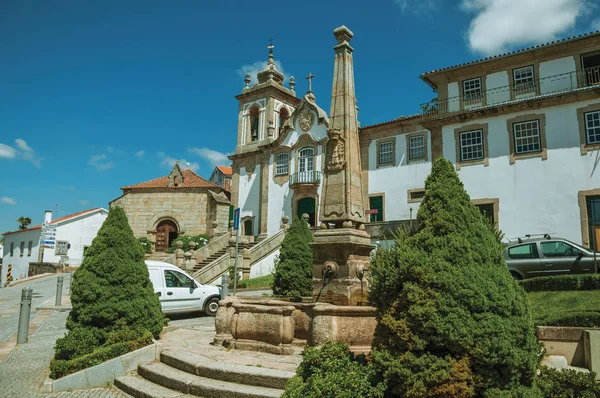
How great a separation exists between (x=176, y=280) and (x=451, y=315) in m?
10.0

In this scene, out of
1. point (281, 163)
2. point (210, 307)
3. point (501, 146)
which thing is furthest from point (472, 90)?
point (210, 307)

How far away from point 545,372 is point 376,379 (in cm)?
186

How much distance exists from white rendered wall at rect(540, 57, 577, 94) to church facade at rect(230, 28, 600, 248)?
1.6 inches

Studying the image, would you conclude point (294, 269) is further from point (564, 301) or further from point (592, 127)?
point (592, 127)

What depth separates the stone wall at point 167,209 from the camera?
31719 mm

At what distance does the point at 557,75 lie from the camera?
65.8 feet

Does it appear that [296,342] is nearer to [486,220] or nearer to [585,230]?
[486,220]

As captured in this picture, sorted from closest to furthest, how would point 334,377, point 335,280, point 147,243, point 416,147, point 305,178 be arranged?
point 334,377
point 335,280
point 416,147
point 305,178
point 147,243

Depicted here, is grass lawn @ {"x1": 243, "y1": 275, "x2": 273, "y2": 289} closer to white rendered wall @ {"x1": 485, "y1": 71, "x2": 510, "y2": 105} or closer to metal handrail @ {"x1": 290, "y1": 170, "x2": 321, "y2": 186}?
metal handrail @ {"x1": 290, "y1": 170, "x2": 321, "y2": 186}

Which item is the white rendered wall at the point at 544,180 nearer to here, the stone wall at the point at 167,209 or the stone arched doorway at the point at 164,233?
the stone wall at the point at 167,209

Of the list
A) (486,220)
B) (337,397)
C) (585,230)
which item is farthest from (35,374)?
(585,230)

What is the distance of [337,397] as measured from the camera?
3951 mm

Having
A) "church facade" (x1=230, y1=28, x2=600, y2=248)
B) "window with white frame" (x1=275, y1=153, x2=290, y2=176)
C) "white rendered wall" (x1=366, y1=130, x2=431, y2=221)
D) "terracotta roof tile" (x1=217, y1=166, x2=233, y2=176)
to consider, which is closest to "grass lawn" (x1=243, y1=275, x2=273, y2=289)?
"church facade" (x1=230, y1=28, x2=600, y2=248)

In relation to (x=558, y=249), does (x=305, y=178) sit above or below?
above
